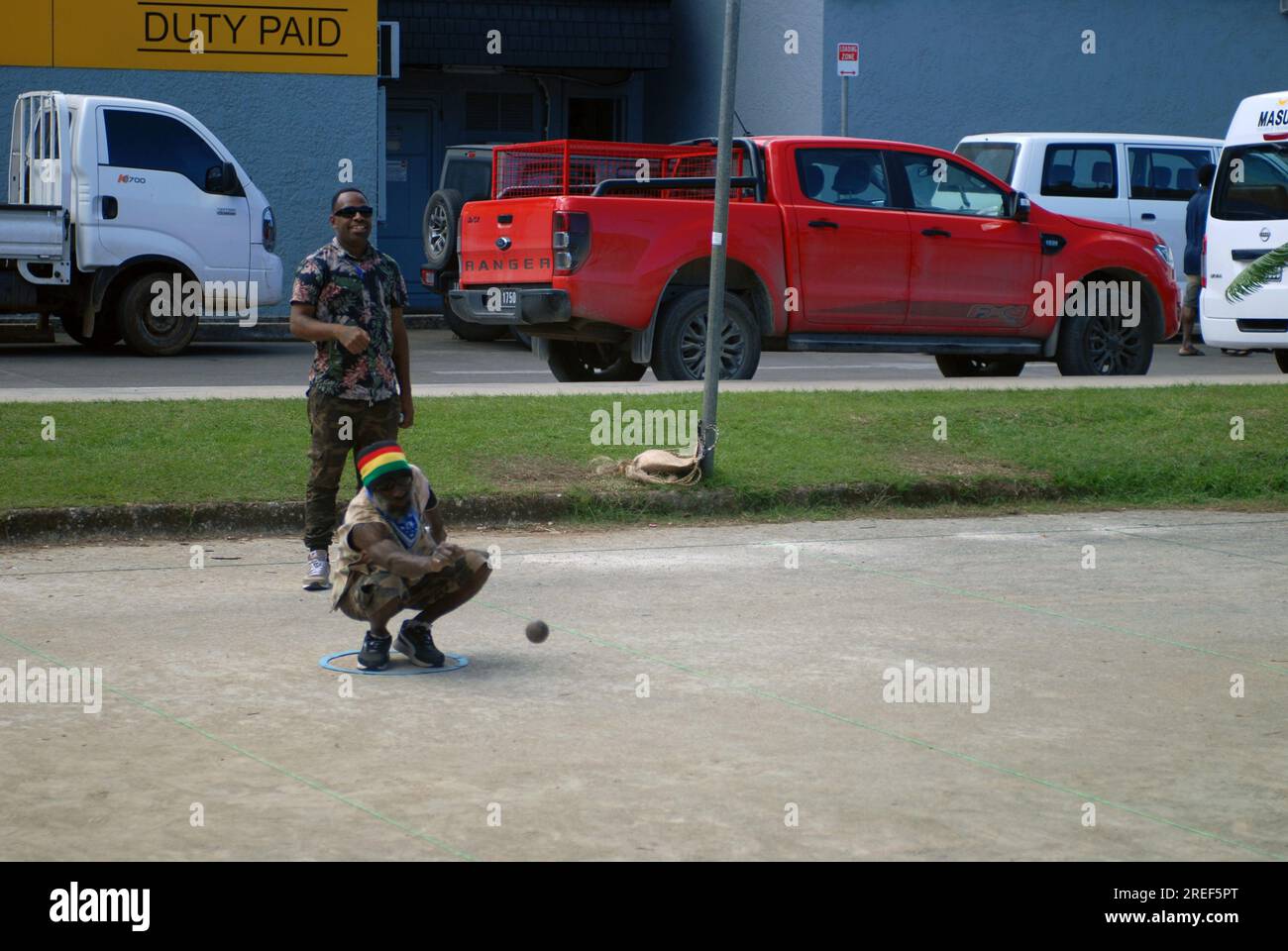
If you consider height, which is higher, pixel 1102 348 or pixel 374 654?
pixel 1102 348

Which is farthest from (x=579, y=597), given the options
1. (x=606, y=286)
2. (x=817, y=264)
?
(x=817, y=264)

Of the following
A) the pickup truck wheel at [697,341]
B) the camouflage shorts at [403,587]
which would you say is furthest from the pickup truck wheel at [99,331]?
the camouflage shorts at [403,587]

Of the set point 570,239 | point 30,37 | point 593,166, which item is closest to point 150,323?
point 593,166

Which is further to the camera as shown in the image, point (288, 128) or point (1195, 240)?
point (288, 128)

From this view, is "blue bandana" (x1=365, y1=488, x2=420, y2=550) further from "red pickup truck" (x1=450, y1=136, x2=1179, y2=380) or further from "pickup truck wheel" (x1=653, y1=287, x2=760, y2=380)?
"pickup truck wheel" (x1=653, y1=287, x2=760, y2=380)

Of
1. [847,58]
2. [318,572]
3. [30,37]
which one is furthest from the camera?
[30,37]

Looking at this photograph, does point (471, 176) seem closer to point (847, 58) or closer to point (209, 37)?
point (209, 37)

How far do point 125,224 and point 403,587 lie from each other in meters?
11.9

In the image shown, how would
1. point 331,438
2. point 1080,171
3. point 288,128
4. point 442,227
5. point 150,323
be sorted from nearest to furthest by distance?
point 331,438 < point 150,323 < point 442,227 < point 1080,171 < point 288,128

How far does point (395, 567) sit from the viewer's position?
6.23 metres

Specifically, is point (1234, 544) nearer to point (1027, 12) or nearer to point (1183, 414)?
point (1183, 414)

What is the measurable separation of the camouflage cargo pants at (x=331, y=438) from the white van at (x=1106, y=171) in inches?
526

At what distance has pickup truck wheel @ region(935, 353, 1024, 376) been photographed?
16.1 meters
